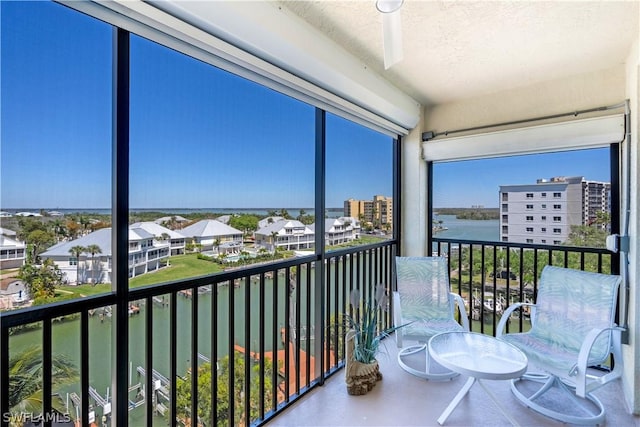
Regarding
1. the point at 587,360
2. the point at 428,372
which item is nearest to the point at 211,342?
the point at 428,372

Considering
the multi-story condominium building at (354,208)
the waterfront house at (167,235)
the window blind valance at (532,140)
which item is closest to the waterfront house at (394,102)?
the window blind valance at (532,140)

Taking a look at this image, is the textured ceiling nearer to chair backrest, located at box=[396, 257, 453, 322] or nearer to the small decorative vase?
chair backrest, located at box=[396, 257, 453, 322]

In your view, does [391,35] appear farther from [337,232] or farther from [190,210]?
[337,232]

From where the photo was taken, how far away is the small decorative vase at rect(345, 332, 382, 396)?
212 centimetres

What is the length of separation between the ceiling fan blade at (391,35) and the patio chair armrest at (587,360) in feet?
6.54

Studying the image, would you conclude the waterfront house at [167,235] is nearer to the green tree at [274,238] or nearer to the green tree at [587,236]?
the green tree at [274,238]

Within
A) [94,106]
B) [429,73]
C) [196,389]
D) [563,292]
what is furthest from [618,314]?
[94,106]

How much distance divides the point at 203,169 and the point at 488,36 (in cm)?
194

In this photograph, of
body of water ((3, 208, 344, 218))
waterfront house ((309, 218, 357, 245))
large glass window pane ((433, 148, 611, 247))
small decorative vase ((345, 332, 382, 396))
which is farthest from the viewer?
large glass window pane ((433, 148, 611, 247))

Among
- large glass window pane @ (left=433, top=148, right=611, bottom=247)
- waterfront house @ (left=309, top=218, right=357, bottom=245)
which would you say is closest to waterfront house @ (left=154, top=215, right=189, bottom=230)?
waterfront house @ (left=309, top=218, right=357, bottom=245)

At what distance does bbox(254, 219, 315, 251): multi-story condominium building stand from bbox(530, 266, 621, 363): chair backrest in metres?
1.87

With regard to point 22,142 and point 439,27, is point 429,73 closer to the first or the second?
point 439,27

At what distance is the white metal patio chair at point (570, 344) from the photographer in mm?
1817

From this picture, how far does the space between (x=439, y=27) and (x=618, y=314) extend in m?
2.54
